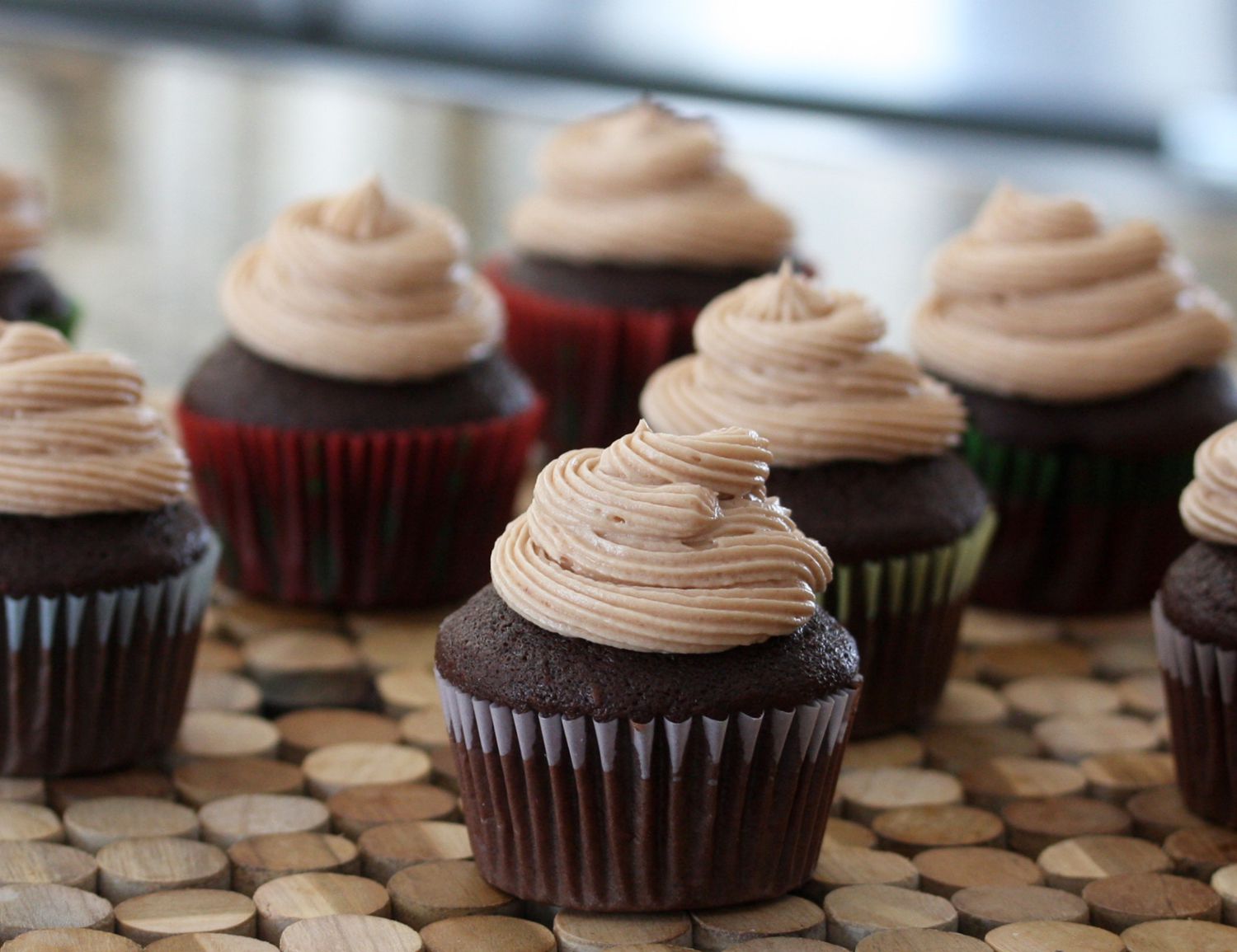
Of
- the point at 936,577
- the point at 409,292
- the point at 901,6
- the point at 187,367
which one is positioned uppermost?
the point at 901,6

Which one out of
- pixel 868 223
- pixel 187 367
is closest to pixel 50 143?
pixel 187 367

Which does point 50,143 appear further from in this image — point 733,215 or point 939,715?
point 939,715

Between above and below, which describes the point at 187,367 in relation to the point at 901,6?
below

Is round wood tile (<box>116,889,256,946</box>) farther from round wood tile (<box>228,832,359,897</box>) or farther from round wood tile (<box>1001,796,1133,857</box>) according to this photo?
round wood tile (<box>1001,796,1133,857</box>)

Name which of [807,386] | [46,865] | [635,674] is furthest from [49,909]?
[807,386]

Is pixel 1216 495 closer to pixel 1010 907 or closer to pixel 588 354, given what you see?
pixel 1010 907

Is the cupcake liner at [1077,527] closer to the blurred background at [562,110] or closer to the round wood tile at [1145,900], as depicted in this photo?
the round wood tile at [1145,900]

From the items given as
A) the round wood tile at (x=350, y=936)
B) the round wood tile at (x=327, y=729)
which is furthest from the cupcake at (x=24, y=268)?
the round wood tile at (x=350, y=936)

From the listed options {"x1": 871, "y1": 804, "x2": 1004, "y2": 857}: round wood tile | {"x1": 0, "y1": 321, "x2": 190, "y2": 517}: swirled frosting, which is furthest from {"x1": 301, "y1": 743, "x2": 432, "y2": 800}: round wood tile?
{"x1": 871, "y1": 804, "x2": 1004, "y2": 857}: round wood tile
